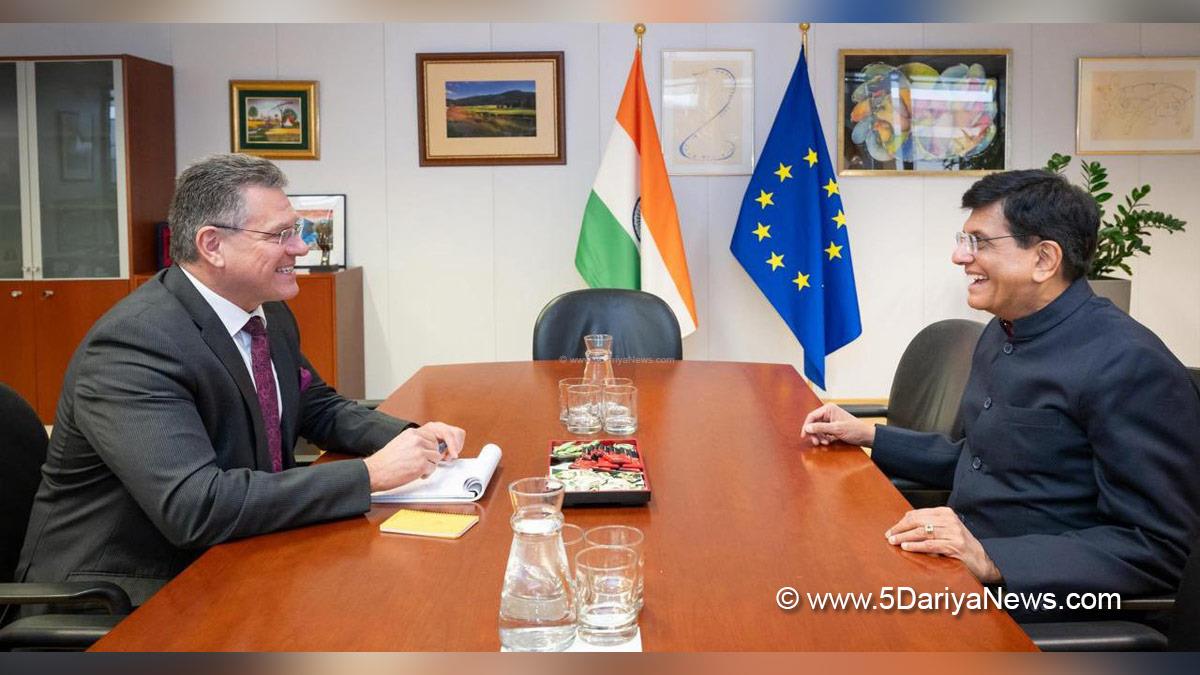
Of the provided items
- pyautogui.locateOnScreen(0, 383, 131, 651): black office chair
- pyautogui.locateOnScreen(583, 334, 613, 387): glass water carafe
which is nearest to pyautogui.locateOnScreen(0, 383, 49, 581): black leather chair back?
pyautogui.locateOnScreen(0, 383, 131, 651): black office chair

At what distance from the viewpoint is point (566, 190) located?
577 cm

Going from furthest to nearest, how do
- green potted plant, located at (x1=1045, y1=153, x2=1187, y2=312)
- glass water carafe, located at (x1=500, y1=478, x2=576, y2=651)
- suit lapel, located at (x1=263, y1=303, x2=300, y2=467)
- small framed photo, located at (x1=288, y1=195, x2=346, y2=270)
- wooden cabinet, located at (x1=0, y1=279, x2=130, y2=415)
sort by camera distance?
small framed photo, located at (x1=288, y1=195, x2=346, y2=270), wooden cabinet, located at (x1=0, y1=279, x2=130, y2=415), green potted plant, located at (x1=1045, y1=153, x2=1187, y2=312), suit lapel, located at (x1=263, y1=303, x2=300, y2=467), glass water carafe, located at (x1=500, y1=478, x2=576, y2=651)

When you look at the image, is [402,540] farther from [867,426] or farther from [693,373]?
[693,373]

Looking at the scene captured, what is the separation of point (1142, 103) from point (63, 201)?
222 inches

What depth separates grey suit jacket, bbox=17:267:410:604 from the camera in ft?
5.26

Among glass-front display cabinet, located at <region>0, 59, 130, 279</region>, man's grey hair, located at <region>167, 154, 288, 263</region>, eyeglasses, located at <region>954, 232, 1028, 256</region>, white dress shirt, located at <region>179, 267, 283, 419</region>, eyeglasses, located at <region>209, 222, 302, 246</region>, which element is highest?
glass-front display cabinet, located at <region>0, 59, 130, 279</region>

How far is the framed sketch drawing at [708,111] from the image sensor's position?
18.5ft

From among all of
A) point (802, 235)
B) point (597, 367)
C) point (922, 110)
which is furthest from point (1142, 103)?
point (597, 367)

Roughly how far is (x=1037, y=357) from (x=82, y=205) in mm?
4965

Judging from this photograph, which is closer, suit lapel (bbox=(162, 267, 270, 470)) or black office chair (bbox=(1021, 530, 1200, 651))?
black office chair (bbox=(1021, 530, 1200, 651))

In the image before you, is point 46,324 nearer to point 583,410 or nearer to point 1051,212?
point 583,410

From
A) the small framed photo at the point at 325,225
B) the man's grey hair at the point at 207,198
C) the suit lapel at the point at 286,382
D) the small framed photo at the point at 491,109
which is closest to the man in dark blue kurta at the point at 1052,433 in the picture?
the suit lapel at the point at 286,382

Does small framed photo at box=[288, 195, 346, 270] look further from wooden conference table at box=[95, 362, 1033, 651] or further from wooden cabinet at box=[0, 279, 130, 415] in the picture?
wooden conference table at box=[95, 362, 1033, 651]

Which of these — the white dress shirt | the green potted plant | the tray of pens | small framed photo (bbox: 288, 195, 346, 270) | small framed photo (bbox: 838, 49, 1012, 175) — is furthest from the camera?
small framed photo (bbox: 288, 195, 346, 270)
